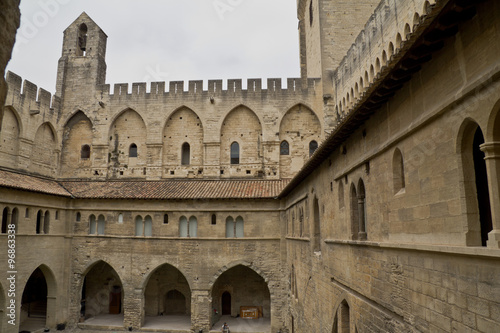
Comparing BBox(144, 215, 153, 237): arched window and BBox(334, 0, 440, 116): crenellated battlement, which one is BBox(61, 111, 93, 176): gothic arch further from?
BBox(334, 0, 440, 116): crenellated battlement

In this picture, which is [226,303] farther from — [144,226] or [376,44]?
[376,44]

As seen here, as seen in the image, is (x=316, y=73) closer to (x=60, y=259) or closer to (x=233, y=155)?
(x=233, y=155)

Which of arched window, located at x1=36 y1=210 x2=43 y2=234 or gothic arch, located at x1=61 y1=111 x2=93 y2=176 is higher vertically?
gothic arch, located at x1=61 y1=111 x2=93 y2=176

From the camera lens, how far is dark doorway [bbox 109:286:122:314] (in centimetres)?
2548

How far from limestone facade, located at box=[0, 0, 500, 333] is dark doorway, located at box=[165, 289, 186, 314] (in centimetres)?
7

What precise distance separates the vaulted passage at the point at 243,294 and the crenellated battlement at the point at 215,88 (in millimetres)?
11345

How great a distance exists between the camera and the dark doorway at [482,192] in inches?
186

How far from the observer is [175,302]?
2572 cm

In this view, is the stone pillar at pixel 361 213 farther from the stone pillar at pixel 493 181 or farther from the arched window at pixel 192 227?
the arched window at pixel 192 227

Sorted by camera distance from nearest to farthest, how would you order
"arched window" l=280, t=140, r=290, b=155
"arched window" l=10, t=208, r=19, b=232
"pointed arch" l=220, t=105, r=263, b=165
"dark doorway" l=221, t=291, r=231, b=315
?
"arched window" l=10, t=208, r=19, b=232, "dark doorway" l=221, t=291, r=231, b=315, "arched window" l=280, t=140, r=290, b=155, "pointed arch" l=220, t=105, r=263, b=165

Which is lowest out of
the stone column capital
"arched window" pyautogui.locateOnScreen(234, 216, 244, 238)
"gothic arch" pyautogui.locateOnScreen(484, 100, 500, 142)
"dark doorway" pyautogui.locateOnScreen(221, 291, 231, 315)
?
"dark doorway" pyautogui.locateOnScreen(221, 291, 231, 315)

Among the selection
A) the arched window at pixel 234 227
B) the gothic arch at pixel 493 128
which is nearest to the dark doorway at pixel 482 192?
the gothic arch at pixel 493 128

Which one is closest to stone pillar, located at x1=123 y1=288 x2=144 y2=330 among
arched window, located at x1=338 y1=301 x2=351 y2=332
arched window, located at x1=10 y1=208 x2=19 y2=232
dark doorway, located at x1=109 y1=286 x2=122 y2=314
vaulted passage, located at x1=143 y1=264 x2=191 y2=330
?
vaulted passage, located at x1=143 y1=264 x2=191 y2=330

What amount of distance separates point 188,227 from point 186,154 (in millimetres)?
5919
